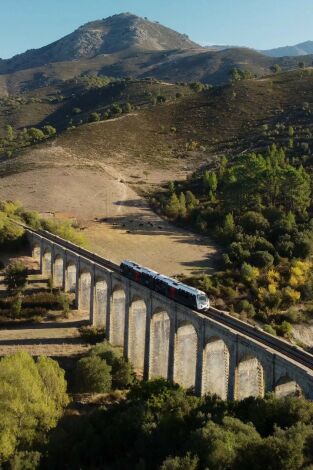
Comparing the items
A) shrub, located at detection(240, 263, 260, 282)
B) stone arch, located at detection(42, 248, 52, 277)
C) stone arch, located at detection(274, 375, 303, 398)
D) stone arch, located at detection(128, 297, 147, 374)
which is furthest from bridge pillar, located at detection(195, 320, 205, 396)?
stone arch, located at detection(42, 248, 52, 277)

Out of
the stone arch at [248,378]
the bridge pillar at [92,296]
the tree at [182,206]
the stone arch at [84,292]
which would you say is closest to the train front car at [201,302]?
the stone arch at [248,378]

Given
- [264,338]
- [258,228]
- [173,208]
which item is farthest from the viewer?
[173,208]

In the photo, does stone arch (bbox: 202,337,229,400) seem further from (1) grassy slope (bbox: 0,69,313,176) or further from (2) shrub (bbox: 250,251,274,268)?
(1) grassy slope (bbox: 0,69,313,176)

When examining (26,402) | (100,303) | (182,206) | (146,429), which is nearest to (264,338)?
(146,429)

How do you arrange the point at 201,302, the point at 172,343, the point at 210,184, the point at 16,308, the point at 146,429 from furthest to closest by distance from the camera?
1. the point at 210,184
2. the point at 16,308
3. the point at 172,343
4. the point at 201,302
5. the point at 146,429

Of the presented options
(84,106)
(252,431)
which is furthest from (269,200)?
(84,106)

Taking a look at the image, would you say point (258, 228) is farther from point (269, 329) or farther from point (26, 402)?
point (26, 402)
